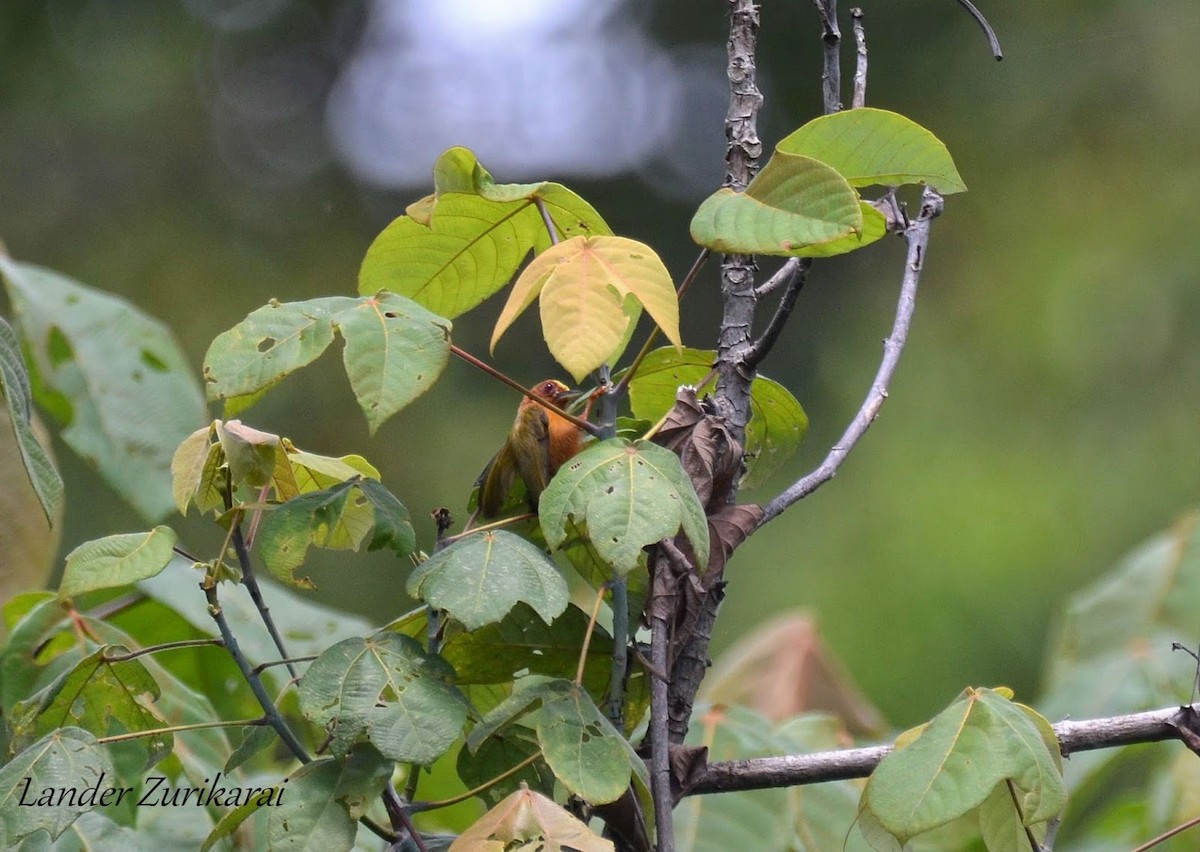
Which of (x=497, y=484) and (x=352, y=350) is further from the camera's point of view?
(x=497, y=484)

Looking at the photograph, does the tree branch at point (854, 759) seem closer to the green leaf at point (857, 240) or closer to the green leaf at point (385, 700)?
the green leaf at point (385, 700)

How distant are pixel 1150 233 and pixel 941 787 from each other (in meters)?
4.06

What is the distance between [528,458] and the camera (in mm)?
847

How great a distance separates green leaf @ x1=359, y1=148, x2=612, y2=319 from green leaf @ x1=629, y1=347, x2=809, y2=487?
0.11m

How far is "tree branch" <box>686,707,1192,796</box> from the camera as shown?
0.67 metres

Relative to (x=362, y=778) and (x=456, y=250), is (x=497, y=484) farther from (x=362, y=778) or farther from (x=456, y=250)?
(x=362, y=778)

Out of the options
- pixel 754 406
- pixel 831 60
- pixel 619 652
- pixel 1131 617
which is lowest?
pixel 1131 617

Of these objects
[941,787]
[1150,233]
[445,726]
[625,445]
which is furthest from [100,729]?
[1150,233]

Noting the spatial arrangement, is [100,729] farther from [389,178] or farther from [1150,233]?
[389,178]

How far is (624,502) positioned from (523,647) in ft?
0.66

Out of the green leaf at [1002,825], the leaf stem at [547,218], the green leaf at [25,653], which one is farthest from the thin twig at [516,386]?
the green leaf at [25,653]

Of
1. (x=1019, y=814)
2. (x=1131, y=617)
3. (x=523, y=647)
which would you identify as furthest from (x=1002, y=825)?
(x=1131, y=617)

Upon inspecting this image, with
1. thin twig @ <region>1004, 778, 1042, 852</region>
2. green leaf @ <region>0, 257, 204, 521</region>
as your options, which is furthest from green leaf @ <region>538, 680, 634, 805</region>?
green leaf @ <region>0, 257, 204, 521</region>

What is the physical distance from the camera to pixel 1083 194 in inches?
177
